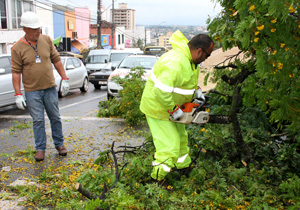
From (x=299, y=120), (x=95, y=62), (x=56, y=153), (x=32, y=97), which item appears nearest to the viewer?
(x=299, y=120)

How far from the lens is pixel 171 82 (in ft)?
11.4

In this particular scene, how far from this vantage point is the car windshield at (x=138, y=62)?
12.2 meters

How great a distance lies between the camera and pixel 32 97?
4.99 meters

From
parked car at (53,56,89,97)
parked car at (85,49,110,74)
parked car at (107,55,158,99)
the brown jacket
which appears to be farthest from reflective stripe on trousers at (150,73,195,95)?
parked car at (85,49,110,74)

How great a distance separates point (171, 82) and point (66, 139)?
3.43m

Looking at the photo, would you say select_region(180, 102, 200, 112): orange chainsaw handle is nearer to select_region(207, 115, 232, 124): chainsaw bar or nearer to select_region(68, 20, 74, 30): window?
select_region(207, 115, 232, 124): chainsaw bar

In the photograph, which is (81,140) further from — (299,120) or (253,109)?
(299,120)

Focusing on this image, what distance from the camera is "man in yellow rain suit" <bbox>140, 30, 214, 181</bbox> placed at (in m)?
3.52

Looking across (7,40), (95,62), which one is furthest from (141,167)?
(7,40)

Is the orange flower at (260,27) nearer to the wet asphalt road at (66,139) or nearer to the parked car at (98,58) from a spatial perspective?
the wet asphalt road at (66,139)

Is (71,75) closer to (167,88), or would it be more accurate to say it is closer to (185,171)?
(185,171)

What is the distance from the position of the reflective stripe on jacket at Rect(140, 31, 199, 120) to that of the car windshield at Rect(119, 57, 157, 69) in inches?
326

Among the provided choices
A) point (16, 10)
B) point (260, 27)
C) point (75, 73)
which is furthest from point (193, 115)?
point (16, 10)

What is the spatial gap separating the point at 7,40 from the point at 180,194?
24.5m
